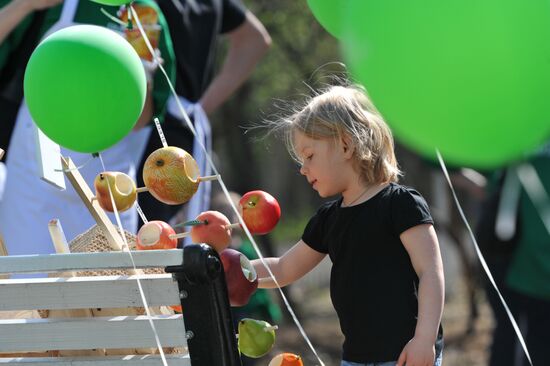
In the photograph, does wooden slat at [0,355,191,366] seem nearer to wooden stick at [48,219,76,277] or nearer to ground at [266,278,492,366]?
wooden stick at [48,219,76,277]

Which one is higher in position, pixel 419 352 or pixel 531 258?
pixel 419 352

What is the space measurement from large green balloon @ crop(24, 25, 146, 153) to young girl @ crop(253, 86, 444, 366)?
20.0 inches

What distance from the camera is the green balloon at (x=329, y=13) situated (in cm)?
288

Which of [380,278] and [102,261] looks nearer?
[102,261]

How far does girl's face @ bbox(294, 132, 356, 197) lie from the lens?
2801 millimetres

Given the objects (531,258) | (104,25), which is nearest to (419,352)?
(104,25)

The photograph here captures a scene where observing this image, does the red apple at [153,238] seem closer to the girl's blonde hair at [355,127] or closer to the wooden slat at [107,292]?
the wooden slat at [107,292]

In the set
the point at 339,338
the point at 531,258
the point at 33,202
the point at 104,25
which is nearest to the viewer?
the point at 104,25

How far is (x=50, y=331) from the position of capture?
8.32 ft

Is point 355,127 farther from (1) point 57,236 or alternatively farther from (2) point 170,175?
(1) point 57,236

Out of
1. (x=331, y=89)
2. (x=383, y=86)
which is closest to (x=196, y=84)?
(x=331, y=89)

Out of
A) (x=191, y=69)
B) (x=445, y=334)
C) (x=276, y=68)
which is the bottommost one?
(x=445, y=334)

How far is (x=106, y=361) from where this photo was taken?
8.34ft

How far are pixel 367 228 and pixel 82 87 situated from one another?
2.72 feet
